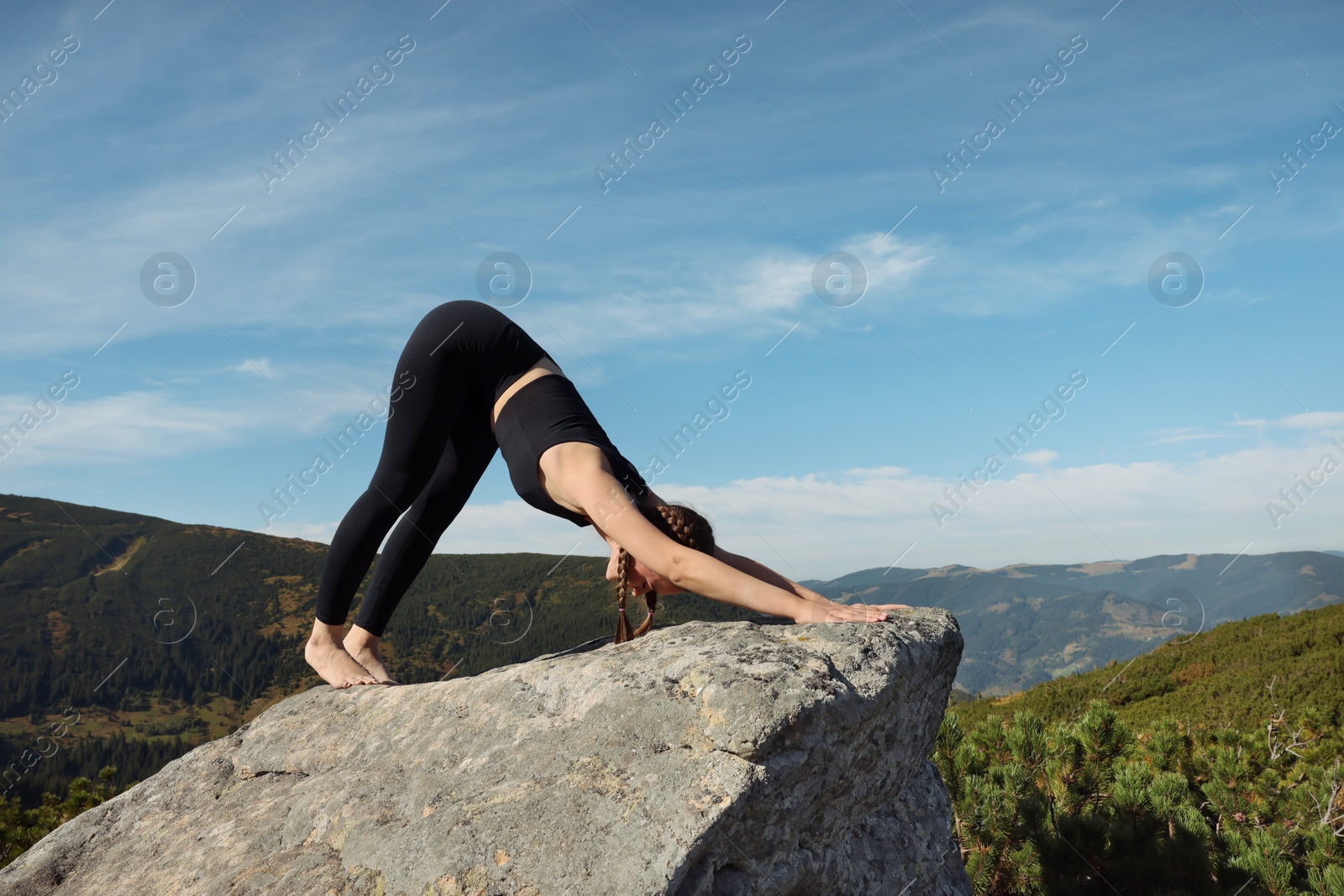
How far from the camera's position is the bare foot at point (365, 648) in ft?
16.2

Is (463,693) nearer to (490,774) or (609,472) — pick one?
(490,774)

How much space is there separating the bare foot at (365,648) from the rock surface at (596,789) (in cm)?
74

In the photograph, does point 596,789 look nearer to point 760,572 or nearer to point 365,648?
point 760,572

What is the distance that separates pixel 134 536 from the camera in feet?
351

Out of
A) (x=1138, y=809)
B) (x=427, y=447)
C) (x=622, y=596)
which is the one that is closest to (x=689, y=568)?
(x=622, y=596)

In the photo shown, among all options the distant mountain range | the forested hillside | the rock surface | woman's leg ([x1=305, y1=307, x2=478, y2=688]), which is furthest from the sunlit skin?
the distant mountain range

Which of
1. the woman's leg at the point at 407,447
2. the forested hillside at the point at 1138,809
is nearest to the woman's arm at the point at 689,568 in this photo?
the woman's leg at the point at 407,447

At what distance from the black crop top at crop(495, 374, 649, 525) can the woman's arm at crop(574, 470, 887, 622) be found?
0.23m

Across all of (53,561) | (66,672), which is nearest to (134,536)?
(53,561)

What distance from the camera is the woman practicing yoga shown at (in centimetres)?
373

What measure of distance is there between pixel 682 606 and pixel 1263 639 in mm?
26788

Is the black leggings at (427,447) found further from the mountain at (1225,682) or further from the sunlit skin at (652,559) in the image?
the mountain at (1225,682)

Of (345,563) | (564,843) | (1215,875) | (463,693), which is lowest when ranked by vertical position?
(1215,875)

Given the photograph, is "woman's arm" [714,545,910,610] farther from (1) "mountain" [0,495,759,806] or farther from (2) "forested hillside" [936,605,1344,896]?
(1) "mountain" [0,495,759,806]
